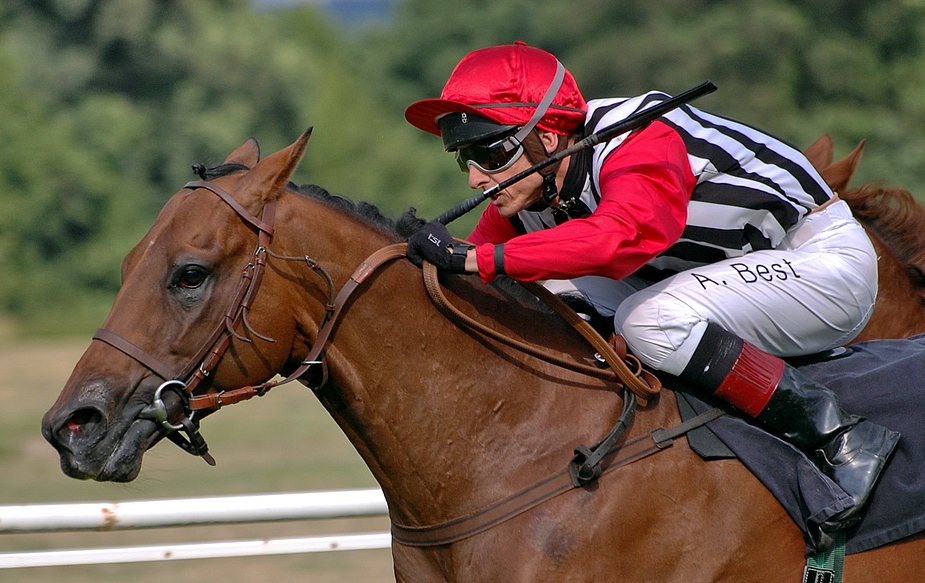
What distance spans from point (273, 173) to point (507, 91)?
0.73m

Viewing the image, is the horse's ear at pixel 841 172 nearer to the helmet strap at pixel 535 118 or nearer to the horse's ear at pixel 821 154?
the horse's ear at pixel 821 154

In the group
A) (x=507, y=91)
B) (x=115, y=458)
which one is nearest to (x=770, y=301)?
(x=507, y=91)

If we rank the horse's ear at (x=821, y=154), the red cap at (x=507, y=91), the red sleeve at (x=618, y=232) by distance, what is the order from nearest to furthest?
the red sleeve at (x=618, y=232)
the red cap at (x=507, y=91)
the horse's ear at (x=821, y=154)

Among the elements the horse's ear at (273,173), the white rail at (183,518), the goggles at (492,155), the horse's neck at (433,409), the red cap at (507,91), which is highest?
the red cap at (507,91)

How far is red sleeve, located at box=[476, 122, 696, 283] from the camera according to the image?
2578 mm

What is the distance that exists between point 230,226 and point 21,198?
20.6 metres

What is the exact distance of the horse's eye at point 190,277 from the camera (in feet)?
8.20

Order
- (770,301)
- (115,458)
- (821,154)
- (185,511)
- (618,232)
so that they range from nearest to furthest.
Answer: (115,458) → (618,232) → (770,301) → (185,511) → (821,154)

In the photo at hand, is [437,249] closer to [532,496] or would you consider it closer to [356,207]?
[356,207]

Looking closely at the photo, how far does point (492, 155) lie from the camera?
114 inches

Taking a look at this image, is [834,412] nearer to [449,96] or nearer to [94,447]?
[449,96]

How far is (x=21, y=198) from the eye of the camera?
21031mm

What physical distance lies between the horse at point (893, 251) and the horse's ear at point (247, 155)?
230 cm

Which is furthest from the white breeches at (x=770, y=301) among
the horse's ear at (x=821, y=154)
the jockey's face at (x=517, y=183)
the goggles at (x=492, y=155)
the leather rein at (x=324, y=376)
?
the horse's ear at (x=821, y=154)
